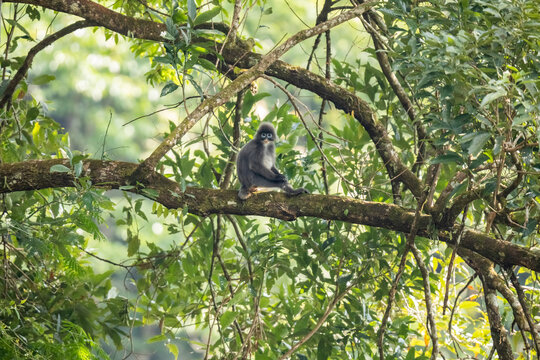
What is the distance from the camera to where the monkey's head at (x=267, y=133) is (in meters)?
4.75

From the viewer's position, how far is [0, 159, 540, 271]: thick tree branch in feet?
10.5

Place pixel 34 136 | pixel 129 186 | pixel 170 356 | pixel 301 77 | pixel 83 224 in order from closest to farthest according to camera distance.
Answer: pixel 129 186 < pixel 83 224 < pixel 301 77 < pixel 34 136 < pixel 170 356

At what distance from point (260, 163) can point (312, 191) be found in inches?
21.5

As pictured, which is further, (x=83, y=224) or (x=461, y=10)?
(x=83, y=224)

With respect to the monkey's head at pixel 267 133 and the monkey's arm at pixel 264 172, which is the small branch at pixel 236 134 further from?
the monkey's head at pixel 267 133

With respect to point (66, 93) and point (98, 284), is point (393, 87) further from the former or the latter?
point (66, 93)

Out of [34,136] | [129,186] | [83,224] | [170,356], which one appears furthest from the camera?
[170,356]

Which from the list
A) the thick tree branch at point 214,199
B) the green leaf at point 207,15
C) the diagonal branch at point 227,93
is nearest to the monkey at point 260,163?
the thick tree branch at point 214,199

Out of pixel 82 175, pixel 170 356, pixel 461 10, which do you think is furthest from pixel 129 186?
pixel 170 356

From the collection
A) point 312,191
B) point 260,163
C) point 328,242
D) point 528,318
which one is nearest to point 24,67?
point 260,163

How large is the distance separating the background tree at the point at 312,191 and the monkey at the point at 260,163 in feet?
0.32

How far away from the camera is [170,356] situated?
45.2 ft

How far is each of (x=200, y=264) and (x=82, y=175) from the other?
1.54 m

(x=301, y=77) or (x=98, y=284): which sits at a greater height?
(x=301, y=77)
